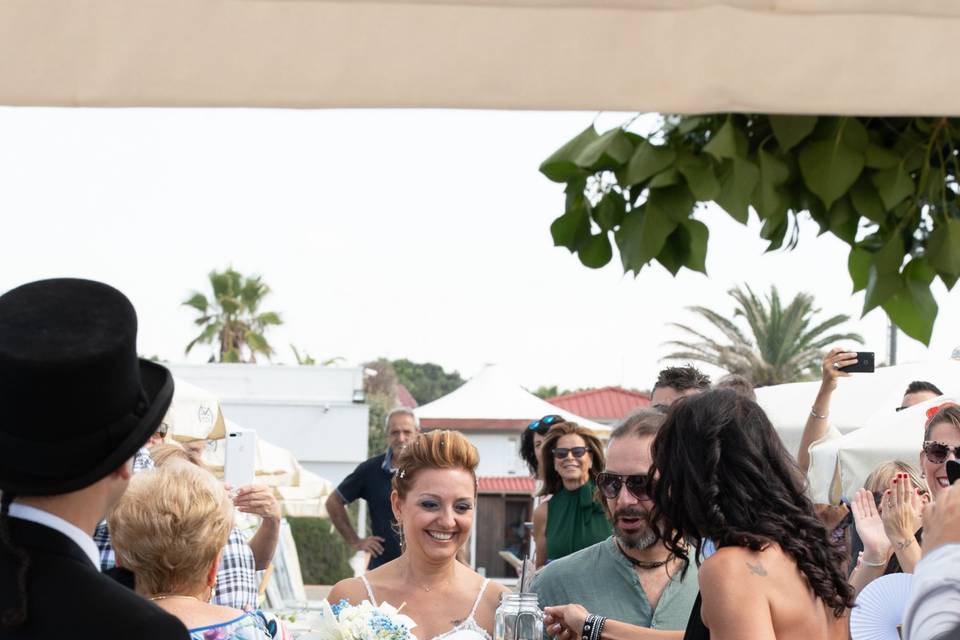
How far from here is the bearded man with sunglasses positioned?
11.6ft

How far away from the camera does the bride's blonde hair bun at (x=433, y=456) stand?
388 cm

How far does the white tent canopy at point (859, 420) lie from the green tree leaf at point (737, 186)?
5.12 m

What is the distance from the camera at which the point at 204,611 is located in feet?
9.05

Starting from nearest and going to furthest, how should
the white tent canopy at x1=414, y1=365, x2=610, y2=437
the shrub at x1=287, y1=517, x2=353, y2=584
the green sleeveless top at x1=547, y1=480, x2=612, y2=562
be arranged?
the green sleeveless top at x1=547, y1=480, x2=612, y2=562 < the white tent canopy at x1=414, y1=365, x2=610, y2=437 < the shrub at x1=287, y1=517, x2=353, y2=584

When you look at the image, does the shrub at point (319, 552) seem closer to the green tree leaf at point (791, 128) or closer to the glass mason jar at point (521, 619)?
the glass mason jar at point (521, 619)

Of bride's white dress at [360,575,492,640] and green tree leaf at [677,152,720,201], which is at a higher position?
green tree leaf at [677,152,720,201]

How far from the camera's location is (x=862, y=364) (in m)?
5.99

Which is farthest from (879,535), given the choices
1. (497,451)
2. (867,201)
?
(497,451)

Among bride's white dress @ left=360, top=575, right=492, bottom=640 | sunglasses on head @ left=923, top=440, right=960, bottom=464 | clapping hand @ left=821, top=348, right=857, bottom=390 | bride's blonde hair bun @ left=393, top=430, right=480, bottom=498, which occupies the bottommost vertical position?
bride's white dress @ left=360, top=575, right=492, bottom=640

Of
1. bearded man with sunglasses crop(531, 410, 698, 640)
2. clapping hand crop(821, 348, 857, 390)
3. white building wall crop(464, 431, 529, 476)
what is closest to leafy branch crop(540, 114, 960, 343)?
bearded man with sunglasses crop(531, 410, 698, 640)

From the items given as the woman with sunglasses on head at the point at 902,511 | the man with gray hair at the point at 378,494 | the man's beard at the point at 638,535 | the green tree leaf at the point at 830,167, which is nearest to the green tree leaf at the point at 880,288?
the green tree leaf at the point at 830,167

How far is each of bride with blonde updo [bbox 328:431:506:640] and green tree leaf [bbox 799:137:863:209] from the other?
2516 mm

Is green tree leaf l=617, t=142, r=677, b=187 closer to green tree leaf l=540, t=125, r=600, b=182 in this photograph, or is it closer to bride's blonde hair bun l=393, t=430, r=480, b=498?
green tree leaf l=540, t=125, r=600, b=182

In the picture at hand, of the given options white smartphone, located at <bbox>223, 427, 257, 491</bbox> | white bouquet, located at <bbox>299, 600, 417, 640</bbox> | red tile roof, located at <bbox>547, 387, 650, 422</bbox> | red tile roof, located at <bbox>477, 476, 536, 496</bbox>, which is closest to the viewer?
white bouquet, located at <bbox>299, 600, 417, 640</bbox>
